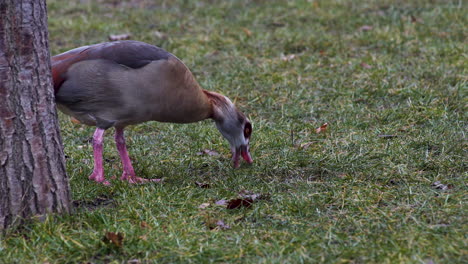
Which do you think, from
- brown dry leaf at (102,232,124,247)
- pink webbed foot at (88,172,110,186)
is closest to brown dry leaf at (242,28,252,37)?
pink webbed foot at (88,172,110,186)

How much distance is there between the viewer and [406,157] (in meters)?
5.69

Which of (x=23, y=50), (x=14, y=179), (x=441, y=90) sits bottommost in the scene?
(x=441, y=90)

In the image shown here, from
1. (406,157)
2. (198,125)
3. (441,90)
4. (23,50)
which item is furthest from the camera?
(441,90)

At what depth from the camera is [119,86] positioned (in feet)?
17.2

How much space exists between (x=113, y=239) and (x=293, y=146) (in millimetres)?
2677

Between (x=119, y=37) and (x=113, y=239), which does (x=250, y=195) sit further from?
(x=119, y=37)

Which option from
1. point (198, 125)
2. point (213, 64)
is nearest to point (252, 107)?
point (198, 125)

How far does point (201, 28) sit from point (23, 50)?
6.13 m

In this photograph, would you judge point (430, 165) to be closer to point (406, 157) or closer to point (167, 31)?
point (406, 157)

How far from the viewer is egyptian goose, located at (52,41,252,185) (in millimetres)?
5242

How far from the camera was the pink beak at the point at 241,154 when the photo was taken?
5.89 meters

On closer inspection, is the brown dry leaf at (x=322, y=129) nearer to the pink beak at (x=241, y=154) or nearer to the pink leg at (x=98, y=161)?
the pink beak at (x=241, y=154)

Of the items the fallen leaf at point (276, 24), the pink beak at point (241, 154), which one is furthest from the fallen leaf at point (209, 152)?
the fallen leaf at point (276, 24)

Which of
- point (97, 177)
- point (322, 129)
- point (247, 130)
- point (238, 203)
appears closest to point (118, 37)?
point (322, 129)
